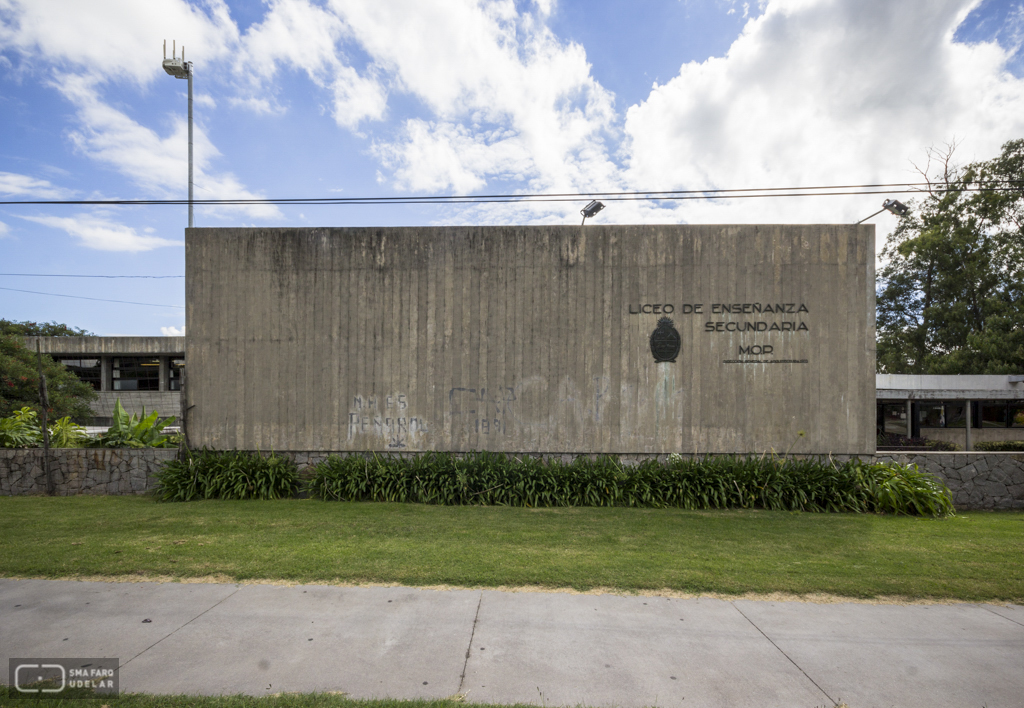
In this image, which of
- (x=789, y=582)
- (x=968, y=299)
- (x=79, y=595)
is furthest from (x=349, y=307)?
(x=968, y=299)

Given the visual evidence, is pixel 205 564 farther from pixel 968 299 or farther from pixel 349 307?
pixel 968 299

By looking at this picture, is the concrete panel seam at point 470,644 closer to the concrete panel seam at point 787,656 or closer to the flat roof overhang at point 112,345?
the concrete panel seam at point 787,656

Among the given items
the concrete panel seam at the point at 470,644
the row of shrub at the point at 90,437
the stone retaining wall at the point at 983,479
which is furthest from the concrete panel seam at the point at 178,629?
the stone retaining wall at the point at 983,479

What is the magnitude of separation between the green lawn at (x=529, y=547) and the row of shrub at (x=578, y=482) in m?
0.41

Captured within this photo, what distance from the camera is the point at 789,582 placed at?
516cm

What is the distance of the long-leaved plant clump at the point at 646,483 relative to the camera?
8.51m

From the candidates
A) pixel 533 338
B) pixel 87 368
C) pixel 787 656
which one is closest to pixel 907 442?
pixel 533 338

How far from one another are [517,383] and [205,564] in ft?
18.7

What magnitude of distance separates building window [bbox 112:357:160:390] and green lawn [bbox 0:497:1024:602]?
2309 cm

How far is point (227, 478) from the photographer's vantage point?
30.3 feet

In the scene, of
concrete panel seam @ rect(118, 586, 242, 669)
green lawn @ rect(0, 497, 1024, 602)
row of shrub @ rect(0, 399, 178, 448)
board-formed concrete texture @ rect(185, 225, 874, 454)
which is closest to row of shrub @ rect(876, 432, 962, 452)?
green lawn @ rect(0, 497, 1024, 602)

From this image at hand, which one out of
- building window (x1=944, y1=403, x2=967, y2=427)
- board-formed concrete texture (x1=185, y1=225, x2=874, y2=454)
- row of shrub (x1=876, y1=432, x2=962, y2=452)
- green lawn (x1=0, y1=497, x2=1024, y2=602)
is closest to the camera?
green lawn (x1=0, y1=497, x2=1024, y2=602)

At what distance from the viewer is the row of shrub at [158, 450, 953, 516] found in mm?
8539

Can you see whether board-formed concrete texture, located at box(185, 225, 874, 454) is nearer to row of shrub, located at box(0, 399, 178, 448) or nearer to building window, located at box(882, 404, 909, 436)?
row of shrub, located at box(0, 399, 178, 448)
